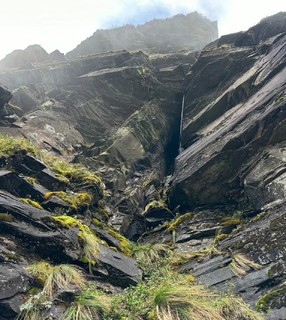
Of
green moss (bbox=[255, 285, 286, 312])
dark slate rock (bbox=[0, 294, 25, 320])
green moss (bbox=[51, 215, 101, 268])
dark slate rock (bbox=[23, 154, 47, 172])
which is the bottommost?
green moss (bbox=[255, 285, 286, 312])

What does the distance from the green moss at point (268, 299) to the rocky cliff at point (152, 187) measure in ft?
0.16

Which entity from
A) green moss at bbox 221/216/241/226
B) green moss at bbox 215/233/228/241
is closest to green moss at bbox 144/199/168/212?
green moss at bbox 221/216/241/226

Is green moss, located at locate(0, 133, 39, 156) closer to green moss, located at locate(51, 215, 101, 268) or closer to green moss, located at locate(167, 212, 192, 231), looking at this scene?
green moss, located at locate(51, 215, 101, 268)

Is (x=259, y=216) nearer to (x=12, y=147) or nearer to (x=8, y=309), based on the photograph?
(x=8, y=309)

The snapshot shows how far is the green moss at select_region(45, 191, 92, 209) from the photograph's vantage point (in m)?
18.5

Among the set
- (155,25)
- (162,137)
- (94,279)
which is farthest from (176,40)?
(94,279)

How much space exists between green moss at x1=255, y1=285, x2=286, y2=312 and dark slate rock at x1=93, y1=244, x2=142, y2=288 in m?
4.83

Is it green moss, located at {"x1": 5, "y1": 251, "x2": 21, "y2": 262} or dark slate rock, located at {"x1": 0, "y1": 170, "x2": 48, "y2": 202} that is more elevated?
dark slate rock, located at {"x1": 0, "y1": 170, "x2": 48, "y2": 202}

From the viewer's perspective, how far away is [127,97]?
4069cm

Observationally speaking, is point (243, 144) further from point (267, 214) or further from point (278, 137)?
point (267, 214)

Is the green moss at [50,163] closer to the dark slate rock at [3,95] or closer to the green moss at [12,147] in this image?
the green moss at [12,147]

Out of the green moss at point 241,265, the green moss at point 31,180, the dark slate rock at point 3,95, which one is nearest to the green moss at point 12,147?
the green moss at point 31,180

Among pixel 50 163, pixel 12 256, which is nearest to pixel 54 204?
pixel 50 163

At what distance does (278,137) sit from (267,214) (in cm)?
588
